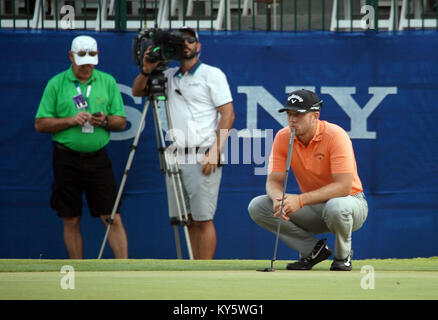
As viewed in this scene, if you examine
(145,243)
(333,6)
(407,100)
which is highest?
(333,6)

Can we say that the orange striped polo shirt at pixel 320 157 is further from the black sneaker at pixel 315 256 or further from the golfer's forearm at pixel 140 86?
the golfer's forearm at pixel 140 86

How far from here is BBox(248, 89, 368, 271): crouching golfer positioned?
18.7 feet

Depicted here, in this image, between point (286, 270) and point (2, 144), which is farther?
point (2, 144)

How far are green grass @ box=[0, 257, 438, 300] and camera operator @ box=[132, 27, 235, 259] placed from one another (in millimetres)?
1407

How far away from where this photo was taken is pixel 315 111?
5887 mm

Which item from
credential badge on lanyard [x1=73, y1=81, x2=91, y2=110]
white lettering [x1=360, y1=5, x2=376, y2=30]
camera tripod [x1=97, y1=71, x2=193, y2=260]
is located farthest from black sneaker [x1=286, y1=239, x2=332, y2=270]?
white lettering [x1=360, y1=5, x2=376, y2=30]

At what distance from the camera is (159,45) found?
23.1 feet

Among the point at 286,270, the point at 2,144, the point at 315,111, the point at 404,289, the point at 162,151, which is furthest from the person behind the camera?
the point at 2,144

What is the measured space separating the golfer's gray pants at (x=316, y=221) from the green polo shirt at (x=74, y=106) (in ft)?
6.30

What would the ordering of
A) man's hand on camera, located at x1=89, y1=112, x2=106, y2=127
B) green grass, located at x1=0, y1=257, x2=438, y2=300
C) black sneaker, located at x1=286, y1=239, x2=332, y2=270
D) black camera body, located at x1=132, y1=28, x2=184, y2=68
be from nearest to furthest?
1. green grass, located at x1=0, y1=257, x2=438, y2=300
2. black sneaker, located at x1=286, y1=239, x2=332, y2=270
3. black camera body, located at x1=132, y1=28, x2=184, y2=68
4. man's hand on camera, located at x1=89, y1=112, x2=106, y2=127

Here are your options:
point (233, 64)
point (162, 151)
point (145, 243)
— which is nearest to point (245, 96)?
point (233, 64)

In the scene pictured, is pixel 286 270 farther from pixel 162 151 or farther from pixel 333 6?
pixel 333 6

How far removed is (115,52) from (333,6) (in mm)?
1969

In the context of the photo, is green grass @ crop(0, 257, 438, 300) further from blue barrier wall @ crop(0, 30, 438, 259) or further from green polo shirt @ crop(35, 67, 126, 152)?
blue barrier wall @ crop(0, 30, 438, 259)
